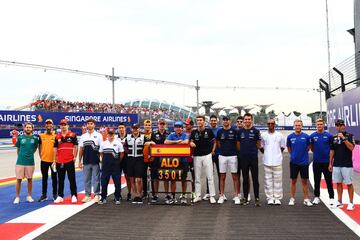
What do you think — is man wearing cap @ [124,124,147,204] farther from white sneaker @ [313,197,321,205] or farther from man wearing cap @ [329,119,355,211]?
man wearing cap @ [329,119,355,211]

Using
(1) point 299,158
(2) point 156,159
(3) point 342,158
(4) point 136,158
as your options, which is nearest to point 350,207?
(3) point 342,158

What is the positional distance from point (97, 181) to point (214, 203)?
241cm

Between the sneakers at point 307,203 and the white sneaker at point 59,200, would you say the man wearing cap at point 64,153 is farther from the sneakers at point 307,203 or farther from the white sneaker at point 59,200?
the sneakers at point 307,203

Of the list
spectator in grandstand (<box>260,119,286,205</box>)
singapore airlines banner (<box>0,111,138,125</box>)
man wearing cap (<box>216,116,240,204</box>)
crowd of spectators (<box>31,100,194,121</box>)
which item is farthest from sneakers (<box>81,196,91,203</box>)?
crowd of spectators (<box>31,100,194,121</box>)

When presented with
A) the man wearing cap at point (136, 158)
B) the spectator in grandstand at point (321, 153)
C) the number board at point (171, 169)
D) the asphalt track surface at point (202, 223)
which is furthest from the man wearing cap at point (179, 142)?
the spectator in grandstand at point (321, 153)

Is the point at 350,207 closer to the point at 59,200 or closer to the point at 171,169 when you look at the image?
the point at 171,169

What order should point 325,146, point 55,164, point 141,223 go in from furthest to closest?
1. point 55,164
2. point 325,146
3. point 141,223

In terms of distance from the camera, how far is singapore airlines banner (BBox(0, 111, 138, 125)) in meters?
23.8

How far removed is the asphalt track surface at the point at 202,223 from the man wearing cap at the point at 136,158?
1.35 feet

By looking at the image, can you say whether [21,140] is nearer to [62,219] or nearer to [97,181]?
[97,181]

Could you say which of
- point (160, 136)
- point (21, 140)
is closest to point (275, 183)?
point (160, 136)

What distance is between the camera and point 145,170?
7.88m

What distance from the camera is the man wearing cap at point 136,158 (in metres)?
7.53

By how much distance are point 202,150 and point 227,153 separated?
50 centimetres
